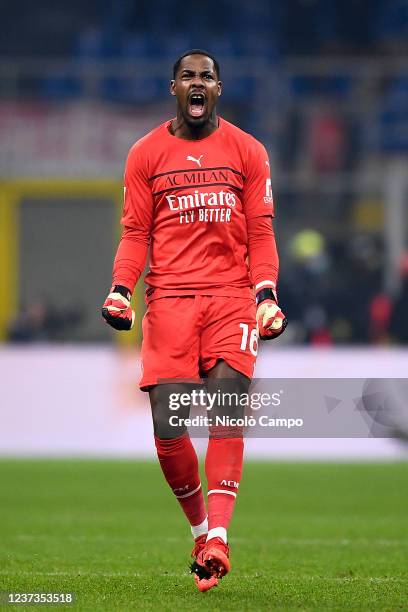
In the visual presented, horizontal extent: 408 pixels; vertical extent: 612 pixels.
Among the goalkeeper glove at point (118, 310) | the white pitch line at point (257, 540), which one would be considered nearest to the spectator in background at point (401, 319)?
the white pitch line at point (257, 540)

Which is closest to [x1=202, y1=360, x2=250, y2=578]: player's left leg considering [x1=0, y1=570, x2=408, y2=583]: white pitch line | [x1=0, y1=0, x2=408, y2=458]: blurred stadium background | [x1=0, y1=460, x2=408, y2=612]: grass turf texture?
[x1=0, y1=460, x2=408, y2=612]: grass turf texture

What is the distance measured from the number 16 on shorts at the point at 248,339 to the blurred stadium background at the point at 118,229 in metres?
8.88

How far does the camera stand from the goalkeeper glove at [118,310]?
5637 mm

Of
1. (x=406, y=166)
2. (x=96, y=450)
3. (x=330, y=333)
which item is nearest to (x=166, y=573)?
(x=96, y=450)

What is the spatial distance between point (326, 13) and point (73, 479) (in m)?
12.6

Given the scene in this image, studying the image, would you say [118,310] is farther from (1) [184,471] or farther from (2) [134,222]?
(1) [184,471]

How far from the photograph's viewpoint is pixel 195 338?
577 cm

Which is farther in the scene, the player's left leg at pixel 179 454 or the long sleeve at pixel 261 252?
the long sleeve at pixel 261 252

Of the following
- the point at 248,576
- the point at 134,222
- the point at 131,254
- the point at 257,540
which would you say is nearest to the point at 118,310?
the point at 131,254

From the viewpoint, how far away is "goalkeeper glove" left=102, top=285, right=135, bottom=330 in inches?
222

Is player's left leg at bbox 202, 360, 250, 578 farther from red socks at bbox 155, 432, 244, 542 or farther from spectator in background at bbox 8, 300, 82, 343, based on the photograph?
spectator in background at bbox 8, 300, 82, 343

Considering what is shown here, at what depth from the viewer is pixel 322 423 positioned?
5.93m

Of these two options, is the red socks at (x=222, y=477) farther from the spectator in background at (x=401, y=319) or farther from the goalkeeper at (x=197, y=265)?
the spectator in background at (x=401, y=319)

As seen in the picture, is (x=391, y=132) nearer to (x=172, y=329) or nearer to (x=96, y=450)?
(x=96, y=450)
